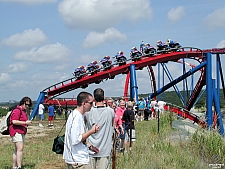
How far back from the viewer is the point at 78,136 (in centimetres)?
455

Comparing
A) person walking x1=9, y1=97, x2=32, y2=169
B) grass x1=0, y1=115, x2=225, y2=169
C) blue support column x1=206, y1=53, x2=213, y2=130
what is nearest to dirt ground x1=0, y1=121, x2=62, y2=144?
grass x1=0, y1=115, x2=225, y2=169

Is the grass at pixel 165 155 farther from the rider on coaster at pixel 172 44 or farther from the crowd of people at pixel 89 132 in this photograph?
the rider on coaster at pixel 172 44

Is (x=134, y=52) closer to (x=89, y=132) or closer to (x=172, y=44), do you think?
(x=172, y=44)

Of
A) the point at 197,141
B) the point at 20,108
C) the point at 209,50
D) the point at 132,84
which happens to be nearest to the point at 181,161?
the point at 197,141

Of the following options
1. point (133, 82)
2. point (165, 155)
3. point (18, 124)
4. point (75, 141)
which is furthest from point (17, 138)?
point (133, 82)

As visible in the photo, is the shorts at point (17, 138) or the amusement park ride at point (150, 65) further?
the amusement park ride at point (150, 65)

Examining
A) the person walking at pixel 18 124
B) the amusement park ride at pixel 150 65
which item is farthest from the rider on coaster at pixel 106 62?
the person walking at pixel 18 124

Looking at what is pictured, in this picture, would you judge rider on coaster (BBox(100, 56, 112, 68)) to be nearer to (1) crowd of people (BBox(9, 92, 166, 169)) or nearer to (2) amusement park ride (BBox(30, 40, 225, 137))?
(2) amusement park ride (BBox(30, 40, 225, 137))

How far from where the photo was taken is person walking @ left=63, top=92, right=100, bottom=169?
4559 millimetres

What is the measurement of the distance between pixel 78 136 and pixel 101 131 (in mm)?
766

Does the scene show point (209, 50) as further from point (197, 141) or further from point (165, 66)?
point (197, 141)

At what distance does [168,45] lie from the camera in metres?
24.8

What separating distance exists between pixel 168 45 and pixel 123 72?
345 cm

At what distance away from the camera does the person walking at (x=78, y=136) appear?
456 cm
